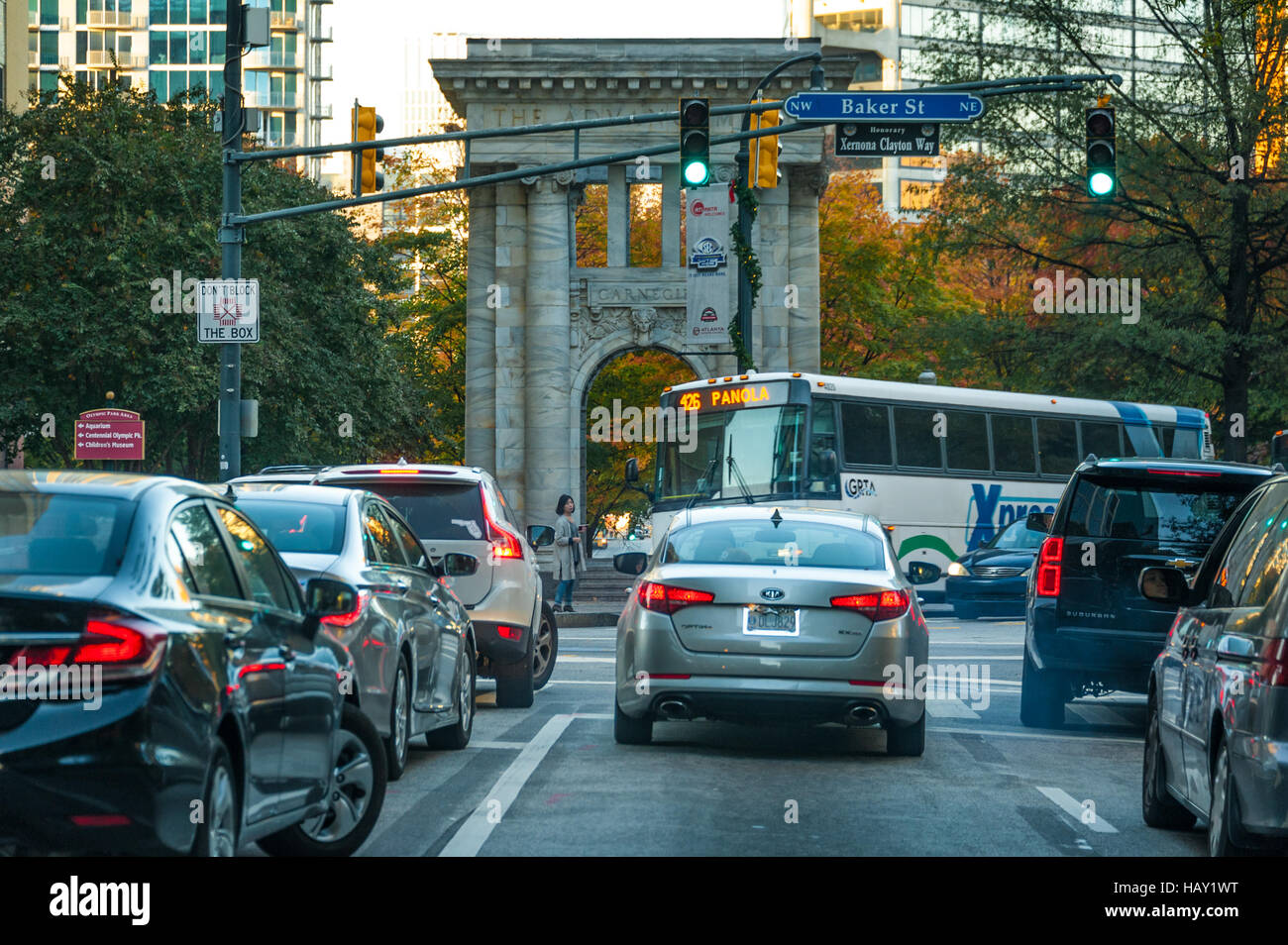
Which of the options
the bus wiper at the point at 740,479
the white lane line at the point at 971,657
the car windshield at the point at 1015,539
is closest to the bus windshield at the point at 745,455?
the bus wiper at the point at 740,479

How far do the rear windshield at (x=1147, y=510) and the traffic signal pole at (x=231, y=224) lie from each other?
11.0 metres

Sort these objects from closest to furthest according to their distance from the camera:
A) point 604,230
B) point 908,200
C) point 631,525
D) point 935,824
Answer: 1. point 935,824
2. point 604,230
3. point 631,525
4. point 908,200

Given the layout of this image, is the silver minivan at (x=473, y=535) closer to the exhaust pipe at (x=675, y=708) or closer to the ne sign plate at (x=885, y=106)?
the exhaust pipe at (x=675, y=708)

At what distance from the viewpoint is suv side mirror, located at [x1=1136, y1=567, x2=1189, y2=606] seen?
863cm

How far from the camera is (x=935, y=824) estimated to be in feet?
29.8

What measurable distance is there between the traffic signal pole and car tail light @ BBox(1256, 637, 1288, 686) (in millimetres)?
16077

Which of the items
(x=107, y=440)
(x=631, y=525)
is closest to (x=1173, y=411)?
(x=107, y=440)

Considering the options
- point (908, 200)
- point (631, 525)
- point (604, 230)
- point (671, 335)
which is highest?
point (908, 200)

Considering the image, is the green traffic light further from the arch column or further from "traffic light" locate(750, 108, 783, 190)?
the arch column

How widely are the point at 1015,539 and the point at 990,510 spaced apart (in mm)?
2582

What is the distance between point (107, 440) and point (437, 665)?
14883mm

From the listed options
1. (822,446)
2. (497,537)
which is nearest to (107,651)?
(497,537)

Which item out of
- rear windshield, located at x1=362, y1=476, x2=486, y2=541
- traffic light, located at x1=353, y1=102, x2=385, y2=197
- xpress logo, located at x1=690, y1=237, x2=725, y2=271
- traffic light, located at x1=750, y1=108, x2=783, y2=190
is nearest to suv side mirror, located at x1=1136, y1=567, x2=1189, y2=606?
rear windshield, located at x1=362, y1=476, x2=486, y2=541
